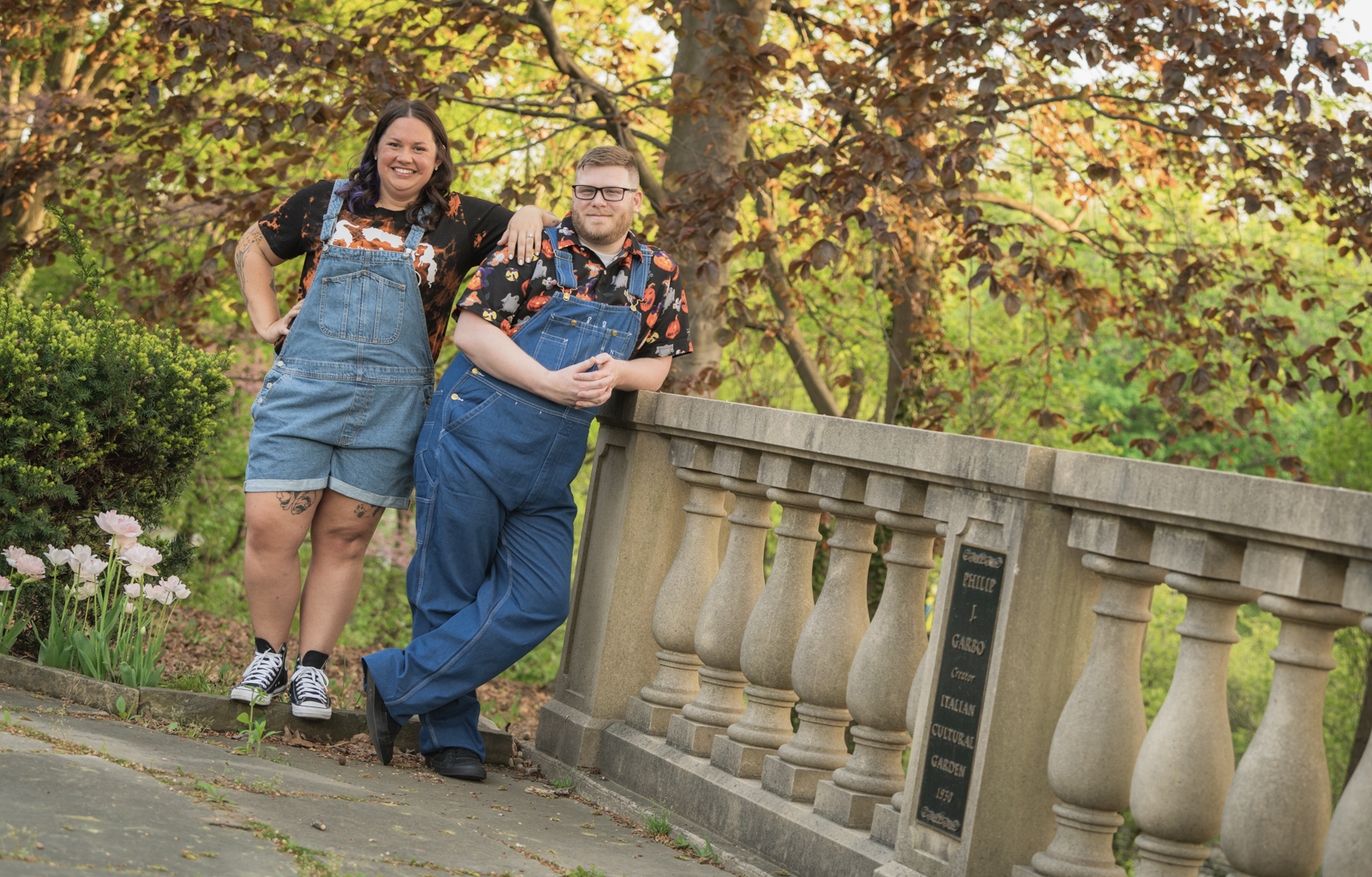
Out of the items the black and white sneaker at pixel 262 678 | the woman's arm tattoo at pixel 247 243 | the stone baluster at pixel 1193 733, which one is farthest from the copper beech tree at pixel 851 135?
the stone baluster at pixel 1193 733

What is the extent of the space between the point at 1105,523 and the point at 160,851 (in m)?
1.91

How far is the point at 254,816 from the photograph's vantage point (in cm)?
277

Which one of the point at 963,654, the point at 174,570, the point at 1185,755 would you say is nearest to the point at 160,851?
the point at 963,654

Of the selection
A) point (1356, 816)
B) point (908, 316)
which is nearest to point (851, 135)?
point (908, 316)

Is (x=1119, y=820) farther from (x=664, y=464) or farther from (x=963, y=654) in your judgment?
(x=664, y=464)

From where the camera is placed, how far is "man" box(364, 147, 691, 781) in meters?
3.96

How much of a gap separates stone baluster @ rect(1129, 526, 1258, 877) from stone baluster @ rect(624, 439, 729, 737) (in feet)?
5.88

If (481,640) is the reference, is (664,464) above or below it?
above

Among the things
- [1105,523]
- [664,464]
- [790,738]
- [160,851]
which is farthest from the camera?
[664,464]

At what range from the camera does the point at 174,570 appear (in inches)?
204

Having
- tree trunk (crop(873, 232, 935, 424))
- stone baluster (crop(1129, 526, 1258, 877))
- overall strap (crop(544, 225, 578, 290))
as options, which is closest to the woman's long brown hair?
overall strap (crop(544, 225, 578, 290))

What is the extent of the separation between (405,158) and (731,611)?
1.77 meters

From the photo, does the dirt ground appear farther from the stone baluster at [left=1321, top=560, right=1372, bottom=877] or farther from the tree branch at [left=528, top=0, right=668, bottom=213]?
the tree branch at [left=528, top=0, right=668, bottom=213]

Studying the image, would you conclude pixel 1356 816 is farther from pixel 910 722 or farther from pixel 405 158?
pixel 405 158
